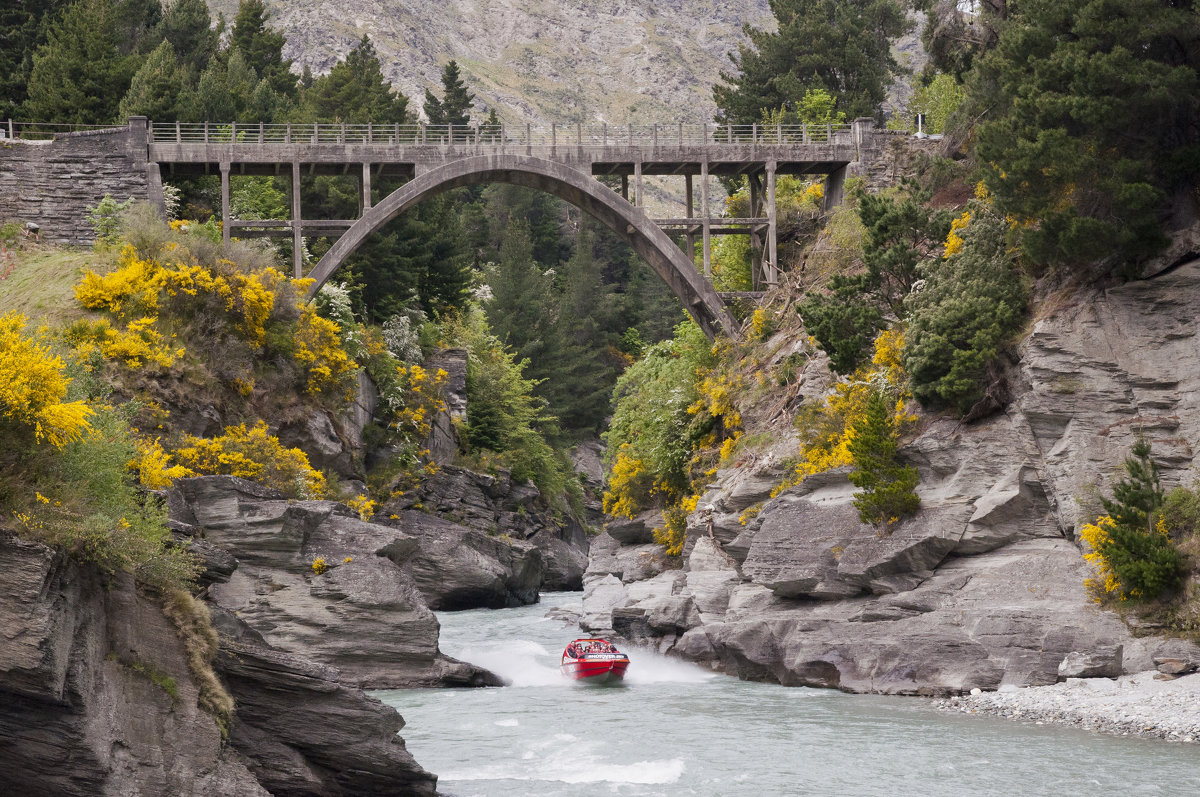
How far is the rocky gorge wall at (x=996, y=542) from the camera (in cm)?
2278

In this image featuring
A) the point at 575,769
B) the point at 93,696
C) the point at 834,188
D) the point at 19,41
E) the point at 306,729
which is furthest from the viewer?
the point at 19,41

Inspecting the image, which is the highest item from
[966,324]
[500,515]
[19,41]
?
[19,41]

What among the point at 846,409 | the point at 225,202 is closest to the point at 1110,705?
the point at 846,409

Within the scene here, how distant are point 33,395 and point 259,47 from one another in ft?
205

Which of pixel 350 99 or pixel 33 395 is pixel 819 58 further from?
pixel 33 395

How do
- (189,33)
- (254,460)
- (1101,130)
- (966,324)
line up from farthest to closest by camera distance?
(189,33), (254,460), (966,324), (1101,130)

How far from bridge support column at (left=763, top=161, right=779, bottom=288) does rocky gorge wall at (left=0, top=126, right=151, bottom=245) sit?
2104 cm

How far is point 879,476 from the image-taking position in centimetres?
2655

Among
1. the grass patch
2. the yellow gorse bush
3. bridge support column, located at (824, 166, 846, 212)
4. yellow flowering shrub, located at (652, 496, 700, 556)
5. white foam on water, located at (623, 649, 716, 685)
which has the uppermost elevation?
bridge support column, located at (824, 166, 846, 212)

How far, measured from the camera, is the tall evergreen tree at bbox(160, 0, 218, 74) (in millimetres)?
63781

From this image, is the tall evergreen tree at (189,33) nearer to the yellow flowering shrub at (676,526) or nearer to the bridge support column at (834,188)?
the bridge support column at (834,188)

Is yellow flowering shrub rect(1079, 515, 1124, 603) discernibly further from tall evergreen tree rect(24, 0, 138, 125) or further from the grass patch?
tall evergreen tree rect(24, 0, 138, 125)

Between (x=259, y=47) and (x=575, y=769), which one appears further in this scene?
(x=259, y=47)

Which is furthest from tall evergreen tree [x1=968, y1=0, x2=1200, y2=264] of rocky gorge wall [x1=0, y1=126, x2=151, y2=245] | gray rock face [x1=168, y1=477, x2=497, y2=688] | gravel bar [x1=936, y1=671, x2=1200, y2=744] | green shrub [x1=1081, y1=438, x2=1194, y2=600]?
rocky gorge wall [x1=0, y1=126, x2=151, y2=245]
